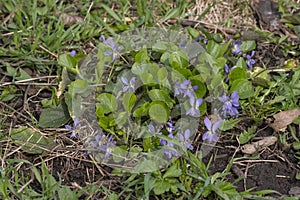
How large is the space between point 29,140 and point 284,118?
1.10m

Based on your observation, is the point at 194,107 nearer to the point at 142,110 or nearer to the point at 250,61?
the point at 142,110

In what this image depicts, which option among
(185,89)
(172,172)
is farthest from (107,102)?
(172,172)

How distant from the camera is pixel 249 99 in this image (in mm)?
2506

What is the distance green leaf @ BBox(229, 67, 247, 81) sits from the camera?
98.5 inches

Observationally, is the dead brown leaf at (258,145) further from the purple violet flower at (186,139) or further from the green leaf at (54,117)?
the green leaf at (54,117)

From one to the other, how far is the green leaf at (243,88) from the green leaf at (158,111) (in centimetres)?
34

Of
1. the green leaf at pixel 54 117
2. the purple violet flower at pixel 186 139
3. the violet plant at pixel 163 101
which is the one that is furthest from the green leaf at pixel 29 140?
the purple violet flower at pixel 186 139

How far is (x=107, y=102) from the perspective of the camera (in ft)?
7.95

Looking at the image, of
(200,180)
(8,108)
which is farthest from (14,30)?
(200,180)

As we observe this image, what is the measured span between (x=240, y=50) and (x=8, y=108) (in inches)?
44.8

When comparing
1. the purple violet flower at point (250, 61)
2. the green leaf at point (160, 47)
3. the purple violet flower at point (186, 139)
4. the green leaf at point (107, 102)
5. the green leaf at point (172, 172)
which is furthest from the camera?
the purple violet flower at point (250, 61)

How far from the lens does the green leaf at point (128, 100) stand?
7.76 ft

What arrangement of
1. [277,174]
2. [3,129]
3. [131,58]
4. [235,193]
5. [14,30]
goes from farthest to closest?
[14,30], [131,58], [3,129], [277,174], [235,193]

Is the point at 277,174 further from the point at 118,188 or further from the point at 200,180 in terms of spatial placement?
the point at 118,188
